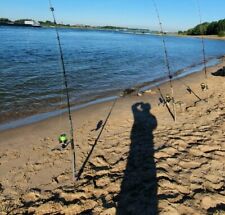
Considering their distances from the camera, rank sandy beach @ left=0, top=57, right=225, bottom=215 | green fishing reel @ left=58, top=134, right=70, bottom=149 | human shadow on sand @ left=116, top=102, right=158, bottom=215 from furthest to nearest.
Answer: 1. green fishing reel @ left=58, top=134, right=70, bottom=149
2. sandy beach @ left=0, top=57, right=225, bottom=215
3. human shadow on sand @ left=116, top=102, right=158, bottom=215

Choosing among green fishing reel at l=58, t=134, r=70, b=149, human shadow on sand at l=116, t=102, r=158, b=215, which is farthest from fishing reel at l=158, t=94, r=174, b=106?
green fishing reel at l=58, t=134, r=70, b=149

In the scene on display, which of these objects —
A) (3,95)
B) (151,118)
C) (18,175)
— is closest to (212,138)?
(151,118)

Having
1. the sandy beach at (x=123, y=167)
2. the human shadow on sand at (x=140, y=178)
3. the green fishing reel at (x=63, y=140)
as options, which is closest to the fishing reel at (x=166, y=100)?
the sandy beach at (x=123, y=167)

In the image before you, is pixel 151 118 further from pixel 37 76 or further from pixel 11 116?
pixel 37 76

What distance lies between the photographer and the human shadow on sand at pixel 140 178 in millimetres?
4818

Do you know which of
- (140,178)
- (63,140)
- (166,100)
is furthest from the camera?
(166,100)

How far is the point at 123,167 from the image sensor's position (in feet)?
20.6

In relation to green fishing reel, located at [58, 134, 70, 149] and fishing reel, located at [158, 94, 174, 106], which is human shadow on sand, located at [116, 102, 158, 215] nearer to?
green fishing reel, located at [58, 134, 70, 149]

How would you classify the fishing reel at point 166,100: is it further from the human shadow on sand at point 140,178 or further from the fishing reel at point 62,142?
the fishing reel at point 62,142

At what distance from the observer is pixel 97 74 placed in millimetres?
20438

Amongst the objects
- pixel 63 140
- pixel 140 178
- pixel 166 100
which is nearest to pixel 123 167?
pixel 140 178

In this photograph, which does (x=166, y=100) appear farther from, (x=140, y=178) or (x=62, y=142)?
(x=140, y=178)

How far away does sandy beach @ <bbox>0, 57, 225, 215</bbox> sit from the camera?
498 cm

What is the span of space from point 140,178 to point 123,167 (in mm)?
647
